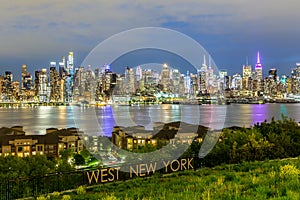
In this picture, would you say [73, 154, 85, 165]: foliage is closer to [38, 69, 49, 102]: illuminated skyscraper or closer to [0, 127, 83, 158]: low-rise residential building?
[0, 127, 83, 158]: low-rise residential building

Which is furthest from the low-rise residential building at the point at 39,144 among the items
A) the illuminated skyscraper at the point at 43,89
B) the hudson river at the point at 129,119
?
the illuminated skyscraper at the point at 43,89

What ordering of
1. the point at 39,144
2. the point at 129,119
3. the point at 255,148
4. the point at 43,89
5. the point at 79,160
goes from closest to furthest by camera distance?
1. the point at 255,148
2. the point at 79,160
3. the point at 39,144
4. the point at 129,119
5. the point at 43,89

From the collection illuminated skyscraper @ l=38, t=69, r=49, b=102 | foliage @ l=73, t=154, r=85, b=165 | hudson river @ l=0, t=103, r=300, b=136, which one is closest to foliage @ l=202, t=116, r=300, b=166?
foliage @ l=73, t=154, r=85, b=165

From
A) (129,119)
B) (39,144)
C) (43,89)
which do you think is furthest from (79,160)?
(43,89)

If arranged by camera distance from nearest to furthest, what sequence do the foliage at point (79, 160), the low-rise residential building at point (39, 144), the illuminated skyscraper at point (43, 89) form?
the foliage at point (79, 160) → the low-rise residential building at point (39, 144) → the illuminated skyscraper at point (43, 89)

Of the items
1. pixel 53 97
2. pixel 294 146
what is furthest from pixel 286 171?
pixel 53 97

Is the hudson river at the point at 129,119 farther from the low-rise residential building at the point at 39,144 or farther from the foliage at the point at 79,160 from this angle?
the foliage at the point at 79,160

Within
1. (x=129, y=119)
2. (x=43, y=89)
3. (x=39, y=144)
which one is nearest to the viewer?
(x=39, y=144)

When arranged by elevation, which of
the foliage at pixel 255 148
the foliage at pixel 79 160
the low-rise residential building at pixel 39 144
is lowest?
the low-rise residential building at pixel 39 144

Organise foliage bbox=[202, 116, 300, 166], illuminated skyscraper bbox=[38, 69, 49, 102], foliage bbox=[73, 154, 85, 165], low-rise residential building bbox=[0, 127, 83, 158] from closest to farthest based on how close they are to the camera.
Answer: foliage bbox=[202, 116, 300, 166]
foliage bbox=[73, 154, 85, 165]
low-rise residential building bbox=[0, 127, 83, 158]
illuminated skyscraper bbox=[38, 69, 49, 102]

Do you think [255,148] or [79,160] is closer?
[255,148]

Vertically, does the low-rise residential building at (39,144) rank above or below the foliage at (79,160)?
below

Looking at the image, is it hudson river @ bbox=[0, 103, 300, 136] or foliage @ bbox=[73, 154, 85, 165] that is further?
hudson river @ bbox=[0, 103, 300, 136]

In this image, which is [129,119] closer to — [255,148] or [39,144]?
[39,144]
